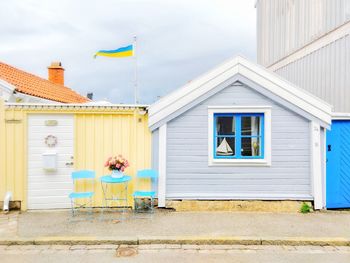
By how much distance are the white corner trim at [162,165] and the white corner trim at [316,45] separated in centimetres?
645

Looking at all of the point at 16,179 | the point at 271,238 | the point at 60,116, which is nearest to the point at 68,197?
the point at 16,179

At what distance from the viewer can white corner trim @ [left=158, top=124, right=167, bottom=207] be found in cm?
779

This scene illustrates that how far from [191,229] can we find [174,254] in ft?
3.53

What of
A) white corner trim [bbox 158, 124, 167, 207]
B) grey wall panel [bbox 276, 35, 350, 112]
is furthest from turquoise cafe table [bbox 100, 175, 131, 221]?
grey wall panel [bbox 276, 35, 350, 112]

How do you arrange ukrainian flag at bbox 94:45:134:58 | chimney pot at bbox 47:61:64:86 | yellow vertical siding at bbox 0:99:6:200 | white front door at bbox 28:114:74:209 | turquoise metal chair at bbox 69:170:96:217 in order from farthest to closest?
chimney pot at bbox 47:61:64:86, ukrainian flag at bbox 94:45:134:58, white front door at bbox 28:114:74:209, yellow vertical siding at bbox 0:99:6:200, turquoise metal chair at bbox 69:170:96:217

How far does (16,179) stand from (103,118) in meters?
2.71

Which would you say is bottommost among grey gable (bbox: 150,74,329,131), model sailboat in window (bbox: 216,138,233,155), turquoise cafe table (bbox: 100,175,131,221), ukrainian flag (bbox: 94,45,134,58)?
turquoise cafe table (bbox: 100,175,131,221)

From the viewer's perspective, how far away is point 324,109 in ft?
25.4

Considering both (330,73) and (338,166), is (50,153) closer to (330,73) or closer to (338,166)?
(338,166)

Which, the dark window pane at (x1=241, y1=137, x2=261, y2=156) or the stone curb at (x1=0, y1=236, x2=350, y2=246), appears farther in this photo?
the dark window pane at (x1=241, y1=137, x2=261, y2=156)

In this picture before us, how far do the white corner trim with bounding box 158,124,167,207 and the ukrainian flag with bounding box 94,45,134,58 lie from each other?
2726 millimetres

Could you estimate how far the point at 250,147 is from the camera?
804 cm

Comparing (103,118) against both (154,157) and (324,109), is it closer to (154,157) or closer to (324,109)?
(154,157)

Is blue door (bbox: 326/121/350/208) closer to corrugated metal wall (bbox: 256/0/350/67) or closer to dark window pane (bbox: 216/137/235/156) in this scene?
dark window pane (bbox: 216/137/235/156)
